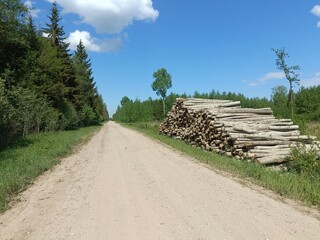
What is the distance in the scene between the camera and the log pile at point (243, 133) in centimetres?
1227

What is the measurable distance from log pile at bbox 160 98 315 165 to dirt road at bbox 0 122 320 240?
3.44 metres

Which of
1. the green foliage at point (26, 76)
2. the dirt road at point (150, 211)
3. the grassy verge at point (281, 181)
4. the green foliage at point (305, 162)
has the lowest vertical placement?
the dirt road at point (150, 211)

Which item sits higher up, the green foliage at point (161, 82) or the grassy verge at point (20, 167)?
the green foliage at point (161, 82)

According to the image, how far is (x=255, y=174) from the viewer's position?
9.43 meters

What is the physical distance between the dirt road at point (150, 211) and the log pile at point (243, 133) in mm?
3442

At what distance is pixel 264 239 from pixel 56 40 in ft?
124

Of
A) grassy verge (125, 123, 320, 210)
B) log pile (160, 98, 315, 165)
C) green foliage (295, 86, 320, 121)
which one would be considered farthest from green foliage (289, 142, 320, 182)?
green foliage (295, 86, 320, 121)

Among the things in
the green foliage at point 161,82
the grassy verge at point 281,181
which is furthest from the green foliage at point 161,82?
the grassy verge at point 281,181

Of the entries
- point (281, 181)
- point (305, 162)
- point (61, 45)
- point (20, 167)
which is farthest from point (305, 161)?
point (61, 45)

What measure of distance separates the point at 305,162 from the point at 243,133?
3.51m

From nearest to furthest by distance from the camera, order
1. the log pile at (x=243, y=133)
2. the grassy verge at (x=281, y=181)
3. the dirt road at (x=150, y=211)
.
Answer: the dirt road at (x=150, y=211)
the grassy verge at (x=281, y=181)
the log pile at (x=243, y=133)

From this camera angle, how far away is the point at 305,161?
1041cm

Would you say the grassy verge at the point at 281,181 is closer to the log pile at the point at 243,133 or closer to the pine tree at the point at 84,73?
the log pile at the point at 243,133

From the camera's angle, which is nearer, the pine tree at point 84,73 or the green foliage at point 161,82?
the pine tree at point 84,73
